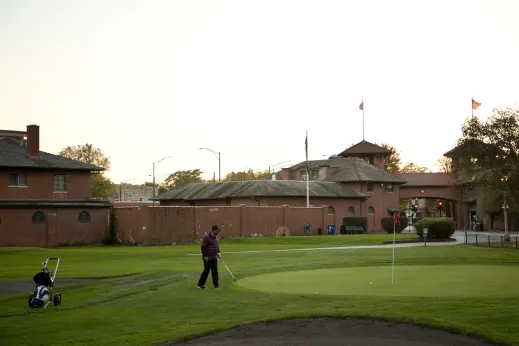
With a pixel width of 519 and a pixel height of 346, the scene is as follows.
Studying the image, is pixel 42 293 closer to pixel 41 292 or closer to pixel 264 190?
pixel 41 292

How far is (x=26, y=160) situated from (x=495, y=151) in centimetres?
4210

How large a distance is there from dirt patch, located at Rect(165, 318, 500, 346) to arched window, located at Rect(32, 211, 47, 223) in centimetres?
4922

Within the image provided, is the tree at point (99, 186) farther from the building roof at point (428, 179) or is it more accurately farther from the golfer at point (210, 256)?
the golfer at point (210, 256)

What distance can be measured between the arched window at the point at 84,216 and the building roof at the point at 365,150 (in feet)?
164

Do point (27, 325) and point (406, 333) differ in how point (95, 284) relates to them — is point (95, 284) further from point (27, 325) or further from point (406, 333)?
point (406, 333)

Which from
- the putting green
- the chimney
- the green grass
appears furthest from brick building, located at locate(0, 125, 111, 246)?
the putting green

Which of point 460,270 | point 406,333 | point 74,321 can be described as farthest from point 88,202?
point 406,333

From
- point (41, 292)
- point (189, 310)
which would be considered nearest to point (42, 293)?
point (41, 292)

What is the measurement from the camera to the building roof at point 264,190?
76.7m

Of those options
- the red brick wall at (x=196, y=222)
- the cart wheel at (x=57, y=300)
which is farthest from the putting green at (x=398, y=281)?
the red brick wall at (x=196, y=222)

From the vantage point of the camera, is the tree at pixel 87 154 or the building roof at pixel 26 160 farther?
the tree at pixel 87 154

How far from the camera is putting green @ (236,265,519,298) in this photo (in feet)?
63.5

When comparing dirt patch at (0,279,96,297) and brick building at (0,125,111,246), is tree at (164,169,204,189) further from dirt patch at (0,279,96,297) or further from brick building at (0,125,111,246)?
dirt patch at (0,279,96,297)

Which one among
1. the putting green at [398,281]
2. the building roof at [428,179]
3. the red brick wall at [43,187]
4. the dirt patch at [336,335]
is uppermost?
the building roof at [428,179]
